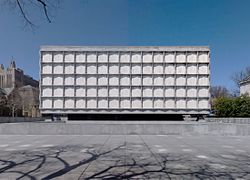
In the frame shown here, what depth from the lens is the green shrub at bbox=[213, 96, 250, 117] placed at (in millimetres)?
41906

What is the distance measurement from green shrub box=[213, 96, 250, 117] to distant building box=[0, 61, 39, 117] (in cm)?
5268

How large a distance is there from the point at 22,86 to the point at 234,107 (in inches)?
3406

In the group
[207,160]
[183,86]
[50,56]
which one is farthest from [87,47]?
[207,160]

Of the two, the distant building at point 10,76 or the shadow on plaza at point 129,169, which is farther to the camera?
the distant building at point 10,76

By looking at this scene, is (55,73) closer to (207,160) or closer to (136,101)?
(136,101)

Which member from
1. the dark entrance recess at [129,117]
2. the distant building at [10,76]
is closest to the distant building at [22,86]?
the distant building at [10,76]

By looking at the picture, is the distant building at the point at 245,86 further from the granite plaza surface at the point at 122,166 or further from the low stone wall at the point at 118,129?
the granite plaza surface at the point at 122,166

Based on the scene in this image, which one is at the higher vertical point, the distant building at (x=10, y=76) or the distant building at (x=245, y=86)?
the distant building at (x=10, y=76)

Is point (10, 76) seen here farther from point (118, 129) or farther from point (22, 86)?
point (118, 129)

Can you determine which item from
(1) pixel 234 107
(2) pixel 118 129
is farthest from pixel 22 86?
(2) pixel 118 129

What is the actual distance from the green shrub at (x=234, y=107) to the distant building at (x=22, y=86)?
52677mm

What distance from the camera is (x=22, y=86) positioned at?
110m

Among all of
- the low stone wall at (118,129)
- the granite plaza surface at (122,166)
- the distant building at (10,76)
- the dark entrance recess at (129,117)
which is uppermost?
the distant building at (10,76)

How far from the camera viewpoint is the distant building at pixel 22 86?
8339 centimetres
